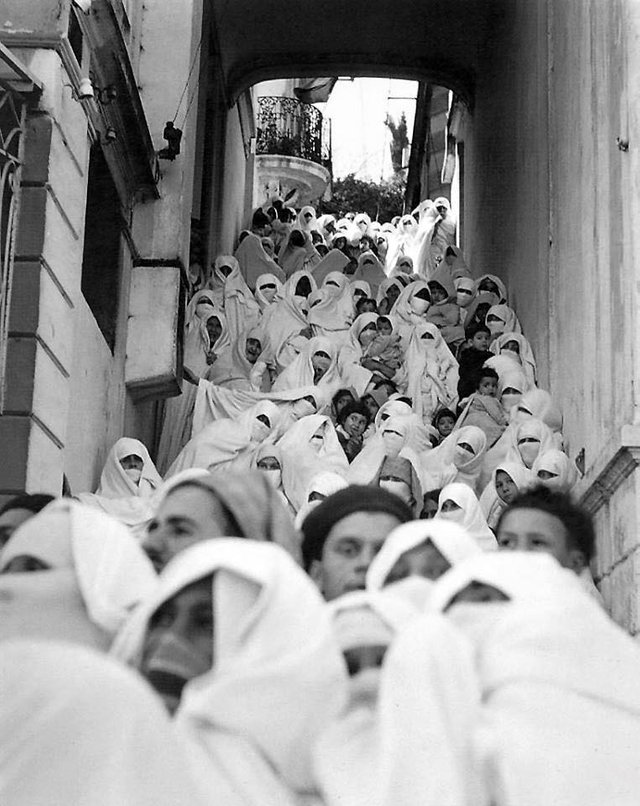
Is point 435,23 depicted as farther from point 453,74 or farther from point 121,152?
point 121,152

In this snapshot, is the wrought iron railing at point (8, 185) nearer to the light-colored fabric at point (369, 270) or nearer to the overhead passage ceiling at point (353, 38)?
the light-colored fabric at point (369, 270)

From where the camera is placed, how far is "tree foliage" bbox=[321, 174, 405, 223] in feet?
121

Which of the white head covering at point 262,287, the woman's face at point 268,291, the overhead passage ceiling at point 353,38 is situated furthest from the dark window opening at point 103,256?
the overhead passage ceiling at point 353,38

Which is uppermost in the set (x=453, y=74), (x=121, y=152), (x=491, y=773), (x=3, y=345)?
(x=453, y=74)

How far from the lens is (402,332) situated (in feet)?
52.8

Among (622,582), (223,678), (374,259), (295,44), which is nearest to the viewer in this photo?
(223,678)

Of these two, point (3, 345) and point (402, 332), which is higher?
point (402, 332)

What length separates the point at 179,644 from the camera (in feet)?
8.69

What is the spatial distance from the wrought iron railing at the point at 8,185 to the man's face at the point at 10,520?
4759 millimetres

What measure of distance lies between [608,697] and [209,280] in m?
15.8

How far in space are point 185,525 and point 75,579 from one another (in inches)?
17.4

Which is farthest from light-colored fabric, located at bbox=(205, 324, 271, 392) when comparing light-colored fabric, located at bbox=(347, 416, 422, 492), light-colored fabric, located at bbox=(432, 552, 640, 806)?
light-colored fabric, located at bbox=(432, 552, 640, 806)

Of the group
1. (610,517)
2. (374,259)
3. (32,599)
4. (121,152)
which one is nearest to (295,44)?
(374,259)

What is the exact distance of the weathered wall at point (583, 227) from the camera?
10.0m
